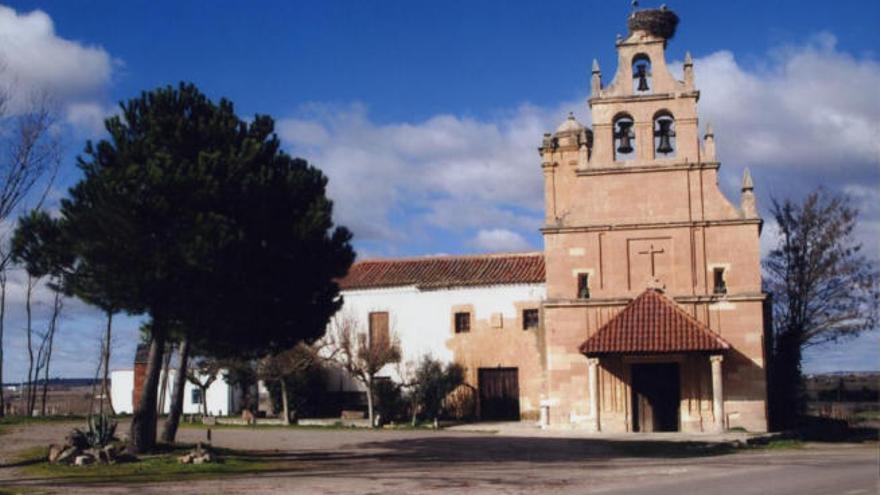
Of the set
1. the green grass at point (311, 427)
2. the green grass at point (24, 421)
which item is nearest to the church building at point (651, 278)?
the green grass at point (311, 427)

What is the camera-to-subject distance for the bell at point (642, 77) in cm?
3409

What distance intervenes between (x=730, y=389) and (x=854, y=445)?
16.1ft

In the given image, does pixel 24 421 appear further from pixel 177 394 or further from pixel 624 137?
pixel 624 137

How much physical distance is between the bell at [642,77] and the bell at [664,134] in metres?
1.28

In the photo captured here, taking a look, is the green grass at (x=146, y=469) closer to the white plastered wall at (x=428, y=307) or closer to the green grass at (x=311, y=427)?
the green grass at (x=311, y=427)

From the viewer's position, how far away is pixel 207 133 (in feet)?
71.5

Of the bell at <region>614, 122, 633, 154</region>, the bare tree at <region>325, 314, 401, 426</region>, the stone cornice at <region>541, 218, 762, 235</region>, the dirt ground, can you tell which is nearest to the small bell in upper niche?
the bell at <region>614, 122, 633, 154</region>

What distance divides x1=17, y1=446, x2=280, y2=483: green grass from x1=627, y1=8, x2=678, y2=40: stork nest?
65.6 ft


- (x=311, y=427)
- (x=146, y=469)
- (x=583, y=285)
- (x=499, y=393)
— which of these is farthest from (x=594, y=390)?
(x=146, y=469)

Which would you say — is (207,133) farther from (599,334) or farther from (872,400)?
(872,400)

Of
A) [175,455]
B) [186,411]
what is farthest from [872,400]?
[175,455]

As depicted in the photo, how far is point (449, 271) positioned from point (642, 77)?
13.3 meters

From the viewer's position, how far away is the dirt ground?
17.3 metres

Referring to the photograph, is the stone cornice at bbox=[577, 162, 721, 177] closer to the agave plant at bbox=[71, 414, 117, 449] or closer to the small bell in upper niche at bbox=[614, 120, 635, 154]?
the small bell in upper niche at bbox=[614, 120, 635, 154]
